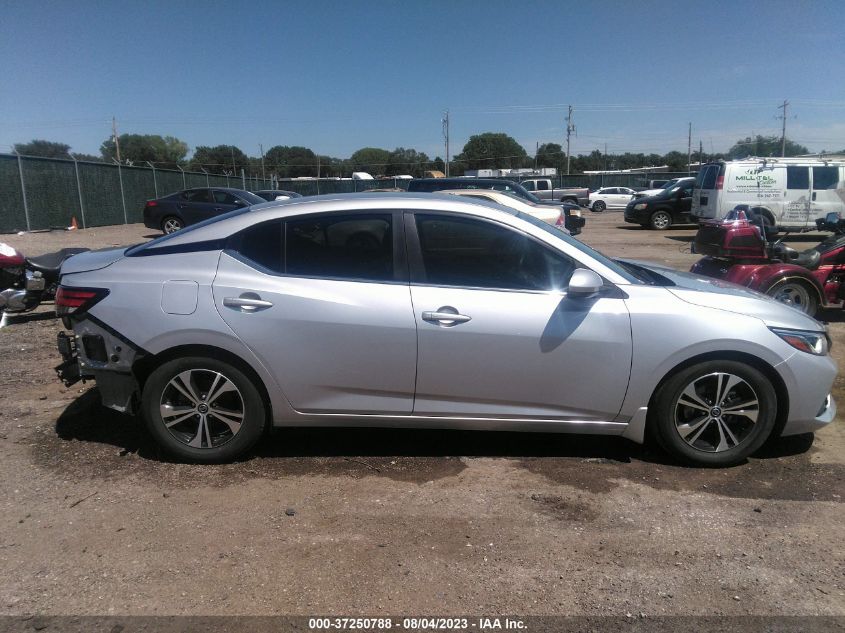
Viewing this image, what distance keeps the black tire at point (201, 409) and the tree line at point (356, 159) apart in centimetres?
7287

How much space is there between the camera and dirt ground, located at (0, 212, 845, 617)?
8.65 feet

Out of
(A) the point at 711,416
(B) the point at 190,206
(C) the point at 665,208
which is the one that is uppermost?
(B) the point at 190,206

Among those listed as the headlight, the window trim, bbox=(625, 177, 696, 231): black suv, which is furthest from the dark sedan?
the headlight

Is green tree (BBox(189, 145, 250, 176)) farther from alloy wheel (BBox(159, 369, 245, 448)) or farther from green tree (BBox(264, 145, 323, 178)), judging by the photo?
alloy wheel (BBox(159, 369, 245, 448))

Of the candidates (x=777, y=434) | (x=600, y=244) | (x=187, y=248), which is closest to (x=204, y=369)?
(x=187, y=248)

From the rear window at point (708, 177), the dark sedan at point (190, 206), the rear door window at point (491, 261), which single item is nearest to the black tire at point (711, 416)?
the rear door window at point (491, 261)

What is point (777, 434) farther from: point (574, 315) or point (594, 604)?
point (594, 604)

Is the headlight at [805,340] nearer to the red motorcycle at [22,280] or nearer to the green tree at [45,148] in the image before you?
the red motorcycle at [22,280]

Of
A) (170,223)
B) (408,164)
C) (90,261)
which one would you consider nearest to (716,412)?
(90,261)

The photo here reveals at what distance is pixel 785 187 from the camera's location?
16.9 meters

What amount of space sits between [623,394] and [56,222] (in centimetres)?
2199

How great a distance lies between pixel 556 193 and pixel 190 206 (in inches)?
998

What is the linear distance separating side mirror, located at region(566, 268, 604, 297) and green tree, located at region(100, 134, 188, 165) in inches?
3614

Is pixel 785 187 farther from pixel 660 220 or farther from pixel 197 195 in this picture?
pixel 197 195
